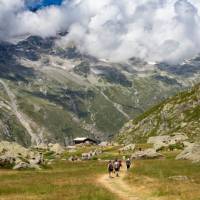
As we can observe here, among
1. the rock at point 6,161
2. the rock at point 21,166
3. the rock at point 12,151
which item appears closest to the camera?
the rock at point 21,166

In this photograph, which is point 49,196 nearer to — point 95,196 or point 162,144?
point 95,196

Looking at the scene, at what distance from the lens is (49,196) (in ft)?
159

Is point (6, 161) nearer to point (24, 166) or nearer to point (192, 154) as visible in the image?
point (24, 166)

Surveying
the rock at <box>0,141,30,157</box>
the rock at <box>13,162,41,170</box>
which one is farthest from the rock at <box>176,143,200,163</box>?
the rock at <box>0,141,30,157</box>

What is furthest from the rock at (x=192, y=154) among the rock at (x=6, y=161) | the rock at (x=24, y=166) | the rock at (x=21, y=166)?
the rock at (x=6, y=161)

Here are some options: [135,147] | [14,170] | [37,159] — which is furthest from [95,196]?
[135,147]

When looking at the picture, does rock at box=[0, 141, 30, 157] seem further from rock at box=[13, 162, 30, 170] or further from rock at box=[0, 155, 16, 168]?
rock at box=[13, 162, 30, 170]

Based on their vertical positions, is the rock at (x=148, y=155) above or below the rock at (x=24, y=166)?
above

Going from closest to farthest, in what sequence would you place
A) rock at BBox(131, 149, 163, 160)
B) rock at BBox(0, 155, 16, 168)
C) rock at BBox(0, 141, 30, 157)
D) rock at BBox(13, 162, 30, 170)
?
rock at BBox(13, 162, 30, 170) < rock at BBox(0, 155, 16, 168) < rock at BBox(0, 141, 30, 157) < rock at BBox(131, 149, 163, 160)

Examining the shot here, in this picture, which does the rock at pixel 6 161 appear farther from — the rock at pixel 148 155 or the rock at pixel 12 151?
the rock at pixel 148 155

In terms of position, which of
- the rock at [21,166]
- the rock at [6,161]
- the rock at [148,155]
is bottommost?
the rock at [21,166]

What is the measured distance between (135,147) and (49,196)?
128073mm

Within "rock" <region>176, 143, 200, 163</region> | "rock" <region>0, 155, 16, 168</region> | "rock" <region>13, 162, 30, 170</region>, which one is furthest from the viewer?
"rock" <region>0, 155, 16, 168</region>

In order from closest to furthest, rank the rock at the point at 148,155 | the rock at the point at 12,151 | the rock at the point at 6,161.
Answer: the rock at the point at 6,161
the rock at the point at 12,151
the rock at the point at 148,155
